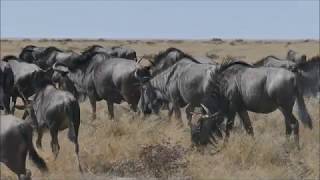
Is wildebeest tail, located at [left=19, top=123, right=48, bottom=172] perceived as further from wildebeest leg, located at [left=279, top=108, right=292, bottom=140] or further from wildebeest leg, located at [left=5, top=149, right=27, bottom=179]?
wildebeest leg, located at [left=279, top=108, right=292, bottom=140]

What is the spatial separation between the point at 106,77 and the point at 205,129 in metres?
4.74

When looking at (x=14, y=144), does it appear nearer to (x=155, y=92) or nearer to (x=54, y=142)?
(x=54, y=142)

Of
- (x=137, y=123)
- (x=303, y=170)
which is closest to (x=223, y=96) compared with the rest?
(x=137, y=123)

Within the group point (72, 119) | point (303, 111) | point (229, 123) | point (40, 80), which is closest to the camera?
point (72, 119)

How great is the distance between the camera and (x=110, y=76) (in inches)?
645

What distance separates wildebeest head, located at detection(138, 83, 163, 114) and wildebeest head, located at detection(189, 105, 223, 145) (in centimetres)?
313

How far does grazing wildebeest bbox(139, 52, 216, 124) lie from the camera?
13950 mm

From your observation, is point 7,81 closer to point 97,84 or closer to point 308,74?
point 97,84

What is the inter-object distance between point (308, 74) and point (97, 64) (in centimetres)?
567

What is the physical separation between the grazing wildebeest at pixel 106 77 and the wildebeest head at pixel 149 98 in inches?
7.7

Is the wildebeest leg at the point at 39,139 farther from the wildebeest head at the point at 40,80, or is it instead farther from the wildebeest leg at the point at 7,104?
the wildebeest leg at the point at 7,104

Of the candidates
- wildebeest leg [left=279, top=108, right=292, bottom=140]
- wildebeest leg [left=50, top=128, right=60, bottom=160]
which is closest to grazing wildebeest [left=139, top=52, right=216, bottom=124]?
wildebeest leg [left=279, top=108, right=292, bottom=140]

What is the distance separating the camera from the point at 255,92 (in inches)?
501

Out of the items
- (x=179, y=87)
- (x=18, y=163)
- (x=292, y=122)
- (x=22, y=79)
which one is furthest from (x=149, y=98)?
(x=18, y=163)
